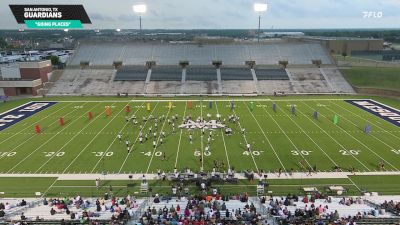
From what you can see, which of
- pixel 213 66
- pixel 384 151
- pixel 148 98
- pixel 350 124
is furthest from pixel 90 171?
pixel 213 66

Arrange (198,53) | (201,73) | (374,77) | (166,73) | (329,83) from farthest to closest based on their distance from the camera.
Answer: (198,53)
(166,73)
(201,73)
(329,83)
(374,77)

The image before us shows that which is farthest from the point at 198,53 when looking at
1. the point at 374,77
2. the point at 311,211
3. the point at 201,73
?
the point at 311,211

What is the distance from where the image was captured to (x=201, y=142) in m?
30.7

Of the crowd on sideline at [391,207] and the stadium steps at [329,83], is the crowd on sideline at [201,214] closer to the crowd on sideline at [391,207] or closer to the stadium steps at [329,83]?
the crowd on sideline at [391,207]

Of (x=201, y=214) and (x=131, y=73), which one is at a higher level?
(x=131, y=73)

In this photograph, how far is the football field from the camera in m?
25.6

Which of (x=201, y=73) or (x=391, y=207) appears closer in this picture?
(x=391, y=207)

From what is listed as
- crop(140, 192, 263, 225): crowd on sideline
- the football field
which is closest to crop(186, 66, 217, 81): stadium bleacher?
the football field

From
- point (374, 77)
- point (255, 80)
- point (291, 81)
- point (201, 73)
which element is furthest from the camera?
point (201, 73)

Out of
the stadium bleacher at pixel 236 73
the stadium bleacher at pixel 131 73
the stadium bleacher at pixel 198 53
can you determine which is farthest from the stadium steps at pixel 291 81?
the stadium bleacher at pixel 131 73

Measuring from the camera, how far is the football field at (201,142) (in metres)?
25.6

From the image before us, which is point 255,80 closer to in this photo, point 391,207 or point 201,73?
point 201,73

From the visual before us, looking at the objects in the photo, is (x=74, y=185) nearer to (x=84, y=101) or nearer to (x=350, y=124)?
(x=350, y=124)

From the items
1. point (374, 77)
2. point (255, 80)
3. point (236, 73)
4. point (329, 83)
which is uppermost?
point (236, 73)
